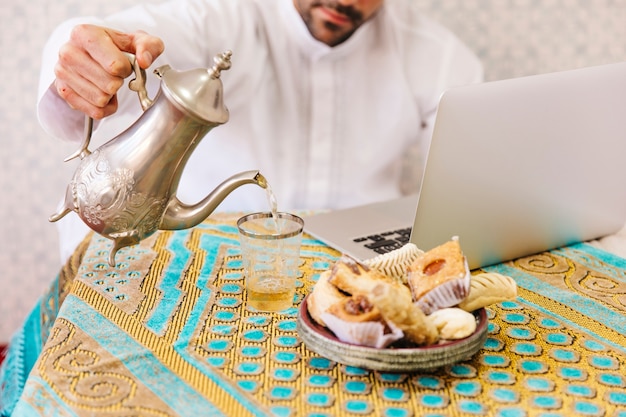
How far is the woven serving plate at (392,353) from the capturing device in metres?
0.70

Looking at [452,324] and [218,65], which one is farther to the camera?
[218,65]

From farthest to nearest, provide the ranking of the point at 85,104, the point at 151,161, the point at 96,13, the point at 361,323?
the point at 96,13
the point at 85,104
the point at 151,161
the point at 361,323

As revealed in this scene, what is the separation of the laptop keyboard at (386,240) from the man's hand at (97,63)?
0.40 meters

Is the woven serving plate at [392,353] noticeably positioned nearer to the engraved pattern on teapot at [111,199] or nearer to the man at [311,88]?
the engraved pattern on teapot at [111,199]

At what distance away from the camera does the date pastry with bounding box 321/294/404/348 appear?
68cm

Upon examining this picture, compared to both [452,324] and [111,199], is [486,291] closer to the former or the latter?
[452,324]

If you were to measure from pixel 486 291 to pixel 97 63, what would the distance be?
0.57 meters

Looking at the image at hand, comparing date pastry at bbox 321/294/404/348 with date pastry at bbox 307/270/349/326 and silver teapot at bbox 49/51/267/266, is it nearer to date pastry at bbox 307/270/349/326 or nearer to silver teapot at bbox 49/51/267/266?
date pastry at bbox 307/270/349/326

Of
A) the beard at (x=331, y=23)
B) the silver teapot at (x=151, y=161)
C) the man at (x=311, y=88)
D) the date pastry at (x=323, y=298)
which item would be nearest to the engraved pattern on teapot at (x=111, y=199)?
the silver teapot at (x=151, y=161)

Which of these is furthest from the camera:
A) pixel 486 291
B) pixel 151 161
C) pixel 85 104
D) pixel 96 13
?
pixel 96 13

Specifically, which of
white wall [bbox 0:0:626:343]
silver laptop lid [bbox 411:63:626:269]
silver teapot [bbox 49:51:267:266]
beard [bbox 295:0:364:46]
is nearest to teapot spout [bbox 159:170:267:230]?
silver teapot [bbox 49:51:267:266]

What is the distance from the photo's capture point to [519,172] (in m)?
0.99

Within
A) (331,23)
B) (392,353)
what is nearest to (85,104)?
(392,353)

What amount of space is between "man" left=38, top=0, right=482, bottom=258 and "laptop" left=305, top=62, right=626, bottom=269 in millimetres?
515
